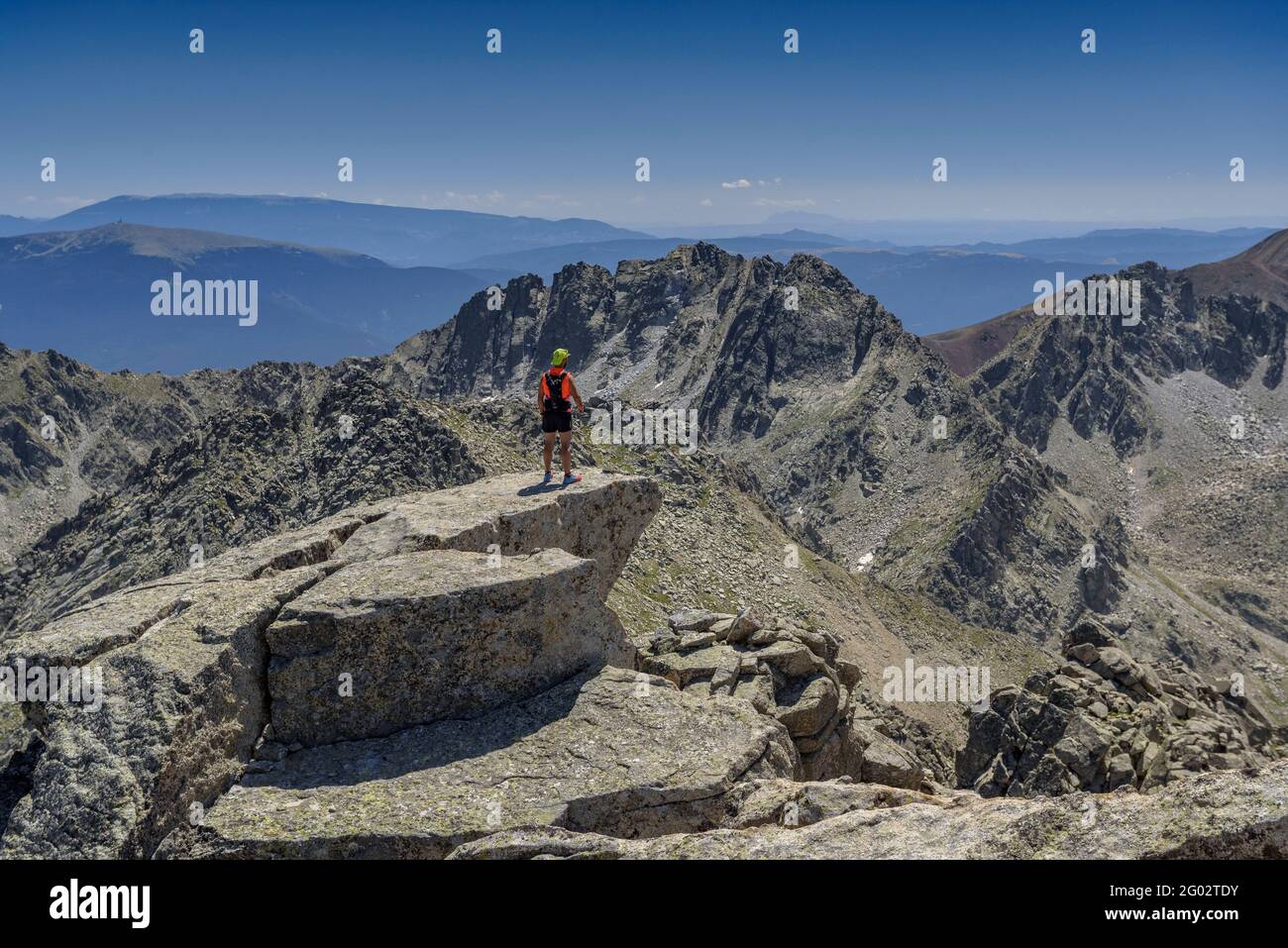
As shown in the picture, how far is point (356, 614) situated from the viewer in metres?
18.3

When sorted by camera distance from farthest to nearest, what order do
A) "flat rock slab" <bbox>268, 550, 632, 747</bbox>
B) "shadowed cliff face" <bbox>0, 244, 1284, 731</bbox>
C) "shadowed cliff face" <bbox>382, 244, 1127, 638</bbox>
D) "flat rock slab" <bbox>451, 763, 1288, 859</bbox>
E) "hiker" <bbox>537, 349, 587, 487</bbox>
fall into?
1. "shadowed cliff face" <bbox>382, 244, 1127, 638</bbox>
2. "shadowed cliff face" <bbox>0, 244, 1284, 731</bbox>
3. "hiker" <bbox>537, 349, 587, 487</bbox>
4. "flat rock slab" <bbox>268, 550, 632, 747</bbox>
5. "flat rock slab" <bbox>451, 763, 1288, 859</bbox>

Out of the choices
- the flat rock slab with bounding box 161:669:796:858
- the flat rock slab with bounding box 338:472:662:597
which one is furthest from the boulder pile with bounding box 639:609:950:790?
the flat rock slab with bounding box 161:669:796:858

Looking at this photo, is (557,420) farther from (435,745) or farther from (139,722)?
(139,722)

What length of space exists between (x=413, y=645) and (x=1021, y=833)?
39.0 feet

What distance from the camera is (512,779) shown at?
16891 mm

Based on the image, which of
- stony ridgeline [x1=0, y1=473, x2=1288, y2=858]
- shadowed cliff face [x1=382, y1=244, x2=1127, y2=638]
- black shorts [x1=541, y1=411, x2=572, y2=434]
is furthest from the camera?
shadowed cliff face [x1=382, y1=244, x2=1127, y2=638]

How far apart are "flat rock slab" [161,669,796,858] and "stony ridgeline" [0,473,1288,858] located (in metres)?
0.04

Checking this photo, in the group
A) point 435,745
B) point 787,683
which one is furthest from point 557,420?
point 435,745

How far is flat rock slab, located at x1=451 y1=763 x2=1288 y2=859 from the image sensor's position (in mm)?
11727

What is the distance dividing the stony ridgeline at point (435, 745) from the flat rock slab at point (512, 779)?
0.04 m

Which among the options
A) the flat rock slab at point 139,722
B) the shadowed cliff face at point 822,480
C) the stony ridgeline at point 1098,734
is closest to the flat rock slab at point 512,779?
the flat rock slab at point 139,722

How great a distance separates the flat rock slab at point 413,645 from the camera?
59.9 feet

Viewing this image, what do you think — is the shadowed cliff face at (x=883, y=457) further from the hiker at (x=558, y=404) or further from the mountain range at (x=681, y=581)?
the hiker at (x=558, y=404)

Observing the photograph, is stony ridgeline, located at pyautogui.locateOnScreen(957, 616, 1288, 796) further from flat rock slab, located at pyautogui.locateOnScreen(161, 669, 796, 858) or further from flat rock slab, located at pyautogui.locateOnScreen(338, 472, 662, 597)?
flat rock slab, located at pyautogui.locateOnScreen(338, 472, 662, 597)
